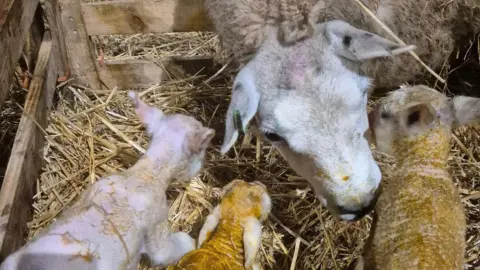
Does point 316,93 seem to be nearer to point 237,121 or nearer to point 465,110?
point 237,121

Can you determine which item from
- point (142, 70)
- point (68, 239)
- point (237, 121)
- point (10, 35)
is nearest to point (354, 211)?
point (237, 121)

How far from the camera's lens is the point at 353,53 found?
2.53m

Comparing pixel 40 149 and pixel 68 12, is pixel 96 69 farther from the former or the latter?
pixel 40 149

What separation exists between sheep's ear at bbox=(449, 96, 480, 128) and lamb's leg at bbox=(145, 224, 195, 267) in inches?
55.7

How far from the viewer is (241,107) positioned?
8.52ft

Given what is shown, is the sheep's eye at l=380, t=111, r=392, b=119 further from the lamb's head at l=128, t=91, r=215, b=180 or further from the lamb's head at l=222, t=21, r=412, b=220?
the lamb's head at l=128, t=91, r=215, b=180

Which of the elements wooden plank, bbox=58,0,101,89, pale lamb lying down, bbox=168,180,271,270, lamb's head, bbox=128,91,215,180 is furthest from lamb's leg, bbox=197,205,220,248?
wooden plank, bbox=58,0,101,89

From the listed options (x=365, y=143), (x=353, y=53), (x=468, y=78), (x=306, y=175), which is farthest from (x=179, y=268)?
(x=468, y=78)

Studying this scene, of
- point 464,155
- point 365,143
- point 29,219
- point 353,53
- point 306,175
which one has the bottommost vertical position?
point 29,219

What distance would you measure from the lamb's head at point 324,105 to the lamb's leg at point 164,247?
1.97ft

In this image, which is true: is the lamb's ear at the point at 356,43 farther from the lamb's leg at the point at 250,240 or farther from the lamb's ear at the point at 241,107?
the lamb's leg at the point at 250,240

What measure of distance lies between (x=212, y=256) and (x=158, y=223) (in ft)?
1.41

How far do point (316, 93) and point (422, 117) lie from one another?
465 millimetres

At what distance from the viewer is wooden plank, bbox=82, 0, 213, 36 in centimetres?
375
